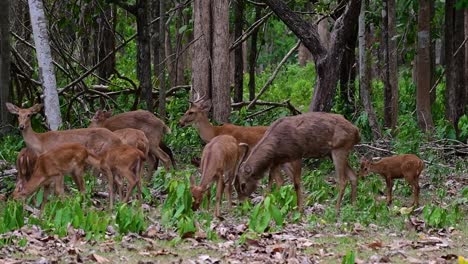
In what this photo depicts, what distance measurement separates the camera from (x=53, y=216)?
31.3 feet

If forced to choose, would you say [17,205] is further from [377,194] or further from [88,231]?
[377,194]

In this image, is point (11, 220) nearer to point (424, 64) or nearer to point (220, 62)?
point (220, 62)

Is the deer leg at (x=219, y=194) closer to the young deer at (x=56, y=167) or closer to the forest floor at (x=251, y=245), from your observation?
the forest floor at (x=251, y=245)

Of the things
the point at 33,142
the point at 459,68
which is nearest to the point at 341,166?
the point at 33,142

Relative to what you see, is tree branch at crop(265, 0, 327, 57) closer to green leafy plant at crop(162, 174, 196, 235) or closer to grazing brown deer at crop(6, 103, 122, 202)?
grazing brown deer at crop(6, 103, 122, 202)

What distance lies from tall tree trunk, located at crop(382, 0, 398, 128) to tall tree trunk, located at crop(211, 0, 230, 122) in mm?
3037

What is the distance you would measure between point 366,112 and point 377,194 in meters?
4.15

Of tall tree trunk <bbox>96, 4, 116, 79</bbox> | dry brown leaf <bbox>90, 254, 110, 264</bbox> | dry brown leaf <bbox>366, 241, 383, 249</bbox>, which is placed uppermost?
tall tree trunk <bbox>96, 4, 116, 79</bbox>

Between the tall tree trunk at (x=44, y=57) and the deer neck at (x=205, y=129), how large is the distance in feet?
7.29

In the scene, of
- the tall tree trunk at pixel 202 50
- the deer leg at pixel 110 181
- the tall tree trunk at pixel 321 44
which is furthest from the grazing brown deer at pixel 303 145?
the tall tree trunk at pixel 202 50

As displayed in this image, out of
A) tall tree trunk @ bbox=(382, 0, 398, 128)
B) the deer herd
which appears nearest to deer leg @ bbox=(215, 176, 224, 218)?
the deer herd

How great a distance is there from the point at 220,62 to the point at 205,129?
2544 mm

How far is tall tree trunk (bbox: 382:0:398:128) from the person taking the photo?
17531mm

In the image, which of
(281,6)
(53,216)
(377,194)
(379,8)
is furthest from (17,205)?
(379,8)
